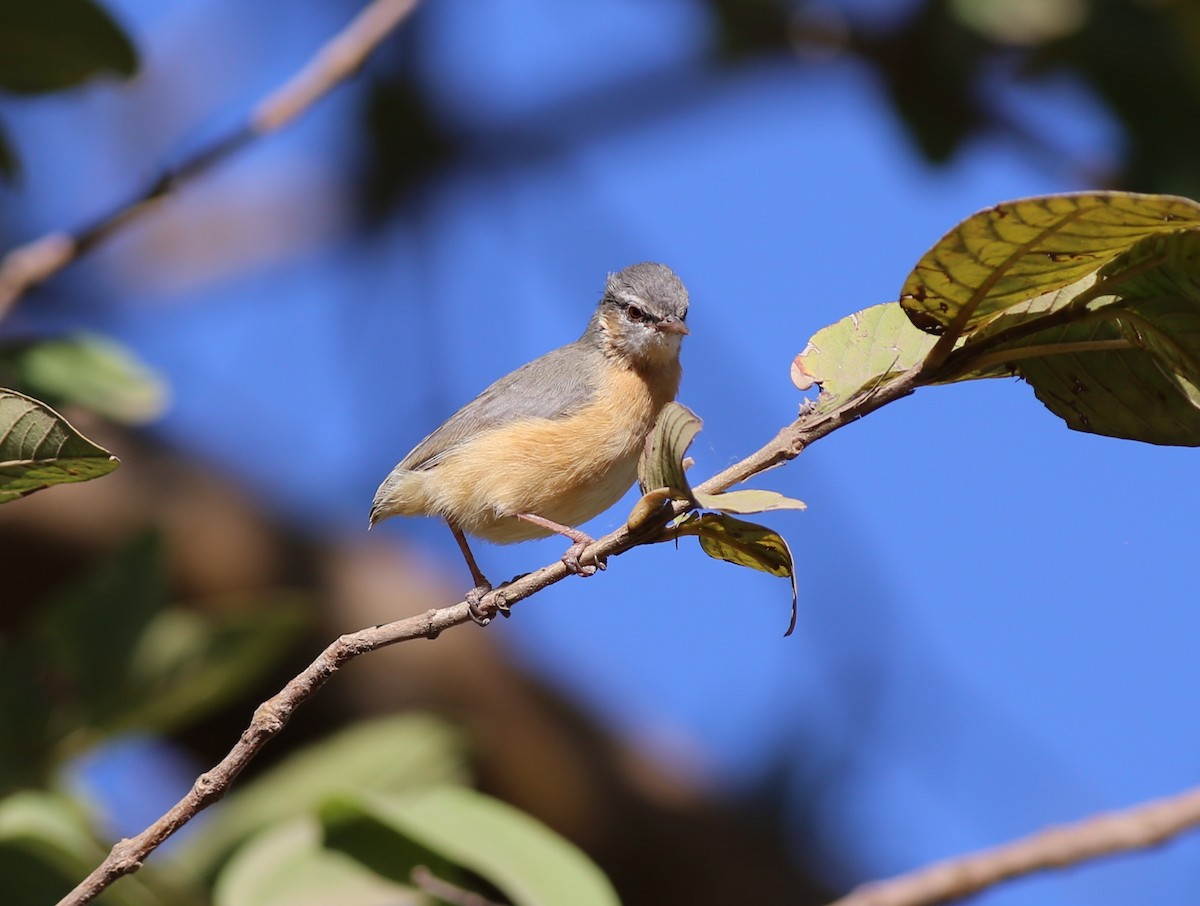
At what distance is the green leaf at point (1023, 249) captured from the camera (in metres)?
1.38

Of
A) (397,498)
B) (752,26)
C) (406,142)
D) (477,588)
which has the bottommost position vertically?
(477,588)

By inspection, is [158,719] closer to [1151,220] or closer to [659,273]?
[659,273]

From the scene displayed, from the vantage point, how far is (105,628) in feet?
9.18

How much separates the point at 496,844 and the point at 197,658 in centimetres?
97

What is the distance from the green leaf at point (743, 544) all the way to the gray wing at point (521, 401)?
1.61 metres

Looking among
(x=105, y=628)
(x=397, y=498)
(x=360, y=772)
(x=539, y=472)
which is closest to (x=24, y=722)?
(x=105, y=628)

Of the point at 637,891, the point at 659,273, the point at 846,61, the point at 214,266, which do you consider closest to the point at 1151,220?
the point at 659,273

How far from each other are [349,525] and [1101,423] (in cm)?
465

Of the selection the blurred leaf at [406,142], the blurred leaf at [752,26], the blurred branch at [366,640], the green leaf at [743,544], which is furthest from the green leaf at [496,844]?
the blurred leaf at [406,142]

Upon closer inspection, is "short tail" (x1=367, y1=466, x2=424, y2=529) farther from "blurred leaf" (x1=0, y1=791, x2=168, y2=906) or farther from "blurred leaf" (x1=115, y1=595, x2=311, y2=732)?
"blurred leaf" (x1=0, y1=791, x2=168, y2=906)

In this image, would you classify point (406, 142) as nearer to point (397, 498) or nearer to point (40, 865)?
point (397, 498)

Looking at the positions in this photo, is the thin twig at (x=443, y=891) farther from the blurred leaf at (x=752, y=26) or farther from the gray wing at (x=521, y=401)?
the blurred leaf at (x=752, y=26)

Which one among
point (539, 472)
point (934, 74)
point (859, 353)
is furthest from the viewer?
point (934, 74)

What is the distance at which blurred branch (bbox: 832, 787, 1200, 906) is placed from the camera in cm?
204
